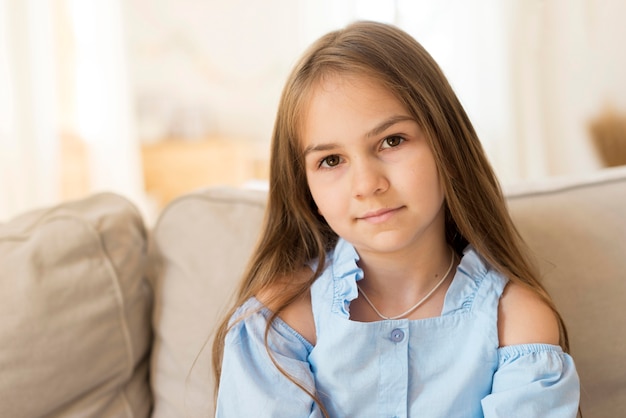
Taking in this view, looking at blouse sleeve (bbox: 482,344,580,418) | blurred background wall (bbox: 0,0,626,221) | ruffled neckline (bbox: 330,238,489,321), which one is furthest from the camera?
blurred background wall (bbox: 0,0,626,221)

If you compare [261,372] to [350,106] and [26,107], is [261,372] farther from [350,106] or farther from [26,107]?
[26,107]

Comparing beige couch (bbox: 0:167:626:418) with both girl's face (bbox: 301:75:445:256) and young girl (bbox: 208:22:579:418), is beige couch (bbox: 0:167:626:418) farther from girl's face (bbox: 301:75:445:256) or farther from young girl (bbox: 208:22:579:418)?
girl's face (bbox: 301:75:445:256)

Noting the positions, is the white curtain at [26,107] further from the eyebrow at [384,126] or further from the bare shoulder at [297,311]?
the eyebrow at [384,126]

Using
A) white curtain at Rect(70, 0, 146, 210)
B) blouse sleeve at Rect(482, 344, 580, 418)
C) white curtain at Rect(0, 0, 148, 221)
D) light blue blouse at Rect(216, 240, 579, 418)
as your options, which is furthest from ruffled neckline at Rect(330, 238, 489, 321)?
white curtain at Rect(70, 0, 146, 210)

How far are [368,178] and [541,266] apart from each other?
1.44ft

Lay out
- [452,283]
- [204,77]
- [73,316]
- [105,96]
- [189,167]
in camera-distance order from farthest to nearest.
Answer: [204,77]
[189,167]
[105,96]
[73,316]
[452,283]

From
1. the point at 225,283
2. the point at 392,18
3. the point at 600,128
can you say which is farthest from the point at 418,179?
the point at 392,18

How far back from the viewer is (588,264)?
1335mm

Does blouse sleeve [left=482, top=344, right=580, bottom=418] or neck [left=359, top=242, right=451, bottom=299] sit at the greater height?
neck [left=359, top=242, right=451, bottom=299]

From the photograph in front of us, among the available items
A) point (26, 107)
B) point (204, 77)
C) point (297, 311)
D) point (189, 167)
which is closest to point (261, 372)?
point (297, 311)

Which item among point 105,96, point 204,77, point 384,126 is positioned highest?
point 384,126

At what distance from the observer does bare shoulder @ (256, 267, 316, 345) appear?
120 cm

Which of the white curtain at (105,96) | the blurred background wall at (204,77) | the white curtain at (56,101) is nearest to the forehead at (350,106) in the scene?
the blurred background wall at (204,77)

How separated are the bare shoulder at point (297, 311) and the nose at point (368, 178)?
0.75ft
